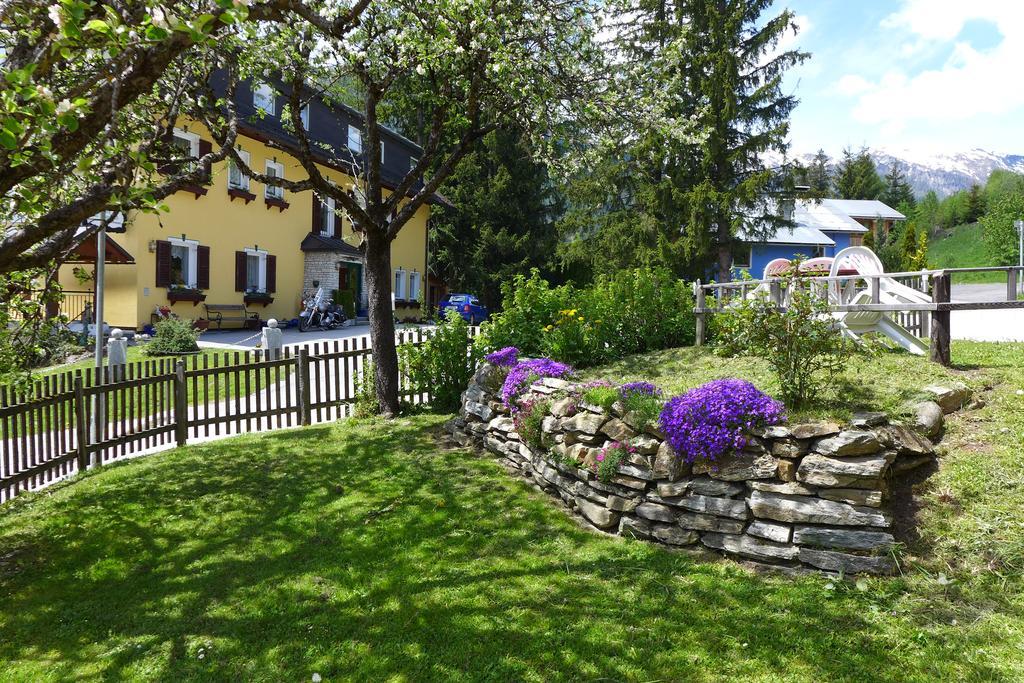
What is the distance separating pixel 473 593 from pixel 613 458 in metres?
1.57

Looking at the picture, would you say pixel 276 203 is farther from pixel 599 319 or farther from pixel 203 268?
pixel 599 319

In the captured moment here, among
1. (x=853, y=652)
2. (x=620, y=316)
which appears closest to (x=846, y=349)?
(x=853, y=652)

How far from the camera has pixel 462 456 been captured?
23.1 ft

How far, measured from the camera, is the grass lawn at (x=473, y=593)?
340 centimetres

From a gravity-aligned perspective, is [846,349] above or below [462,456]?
above

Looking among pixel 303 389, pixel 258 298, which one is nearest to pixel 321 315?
pixel 258 298

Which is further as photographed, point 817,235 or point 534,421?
point 817,235

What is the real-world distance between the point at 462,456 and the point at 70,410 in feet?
15.8

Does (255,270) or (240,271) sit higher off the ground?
(255,270)

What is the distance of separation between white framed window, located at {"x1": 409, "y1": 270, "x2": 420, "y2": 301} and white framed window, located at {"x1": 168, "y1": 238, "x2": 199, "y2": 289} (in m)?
A: 13.1

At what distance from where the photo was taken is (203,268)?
1916 cm

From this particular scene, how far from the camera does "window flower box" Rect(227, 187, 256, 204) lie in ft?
66.3

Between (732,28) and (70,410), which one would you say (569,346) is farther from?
(732,28)

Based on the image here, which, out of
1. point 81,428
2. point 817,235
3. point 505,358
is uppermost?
point 817,235
